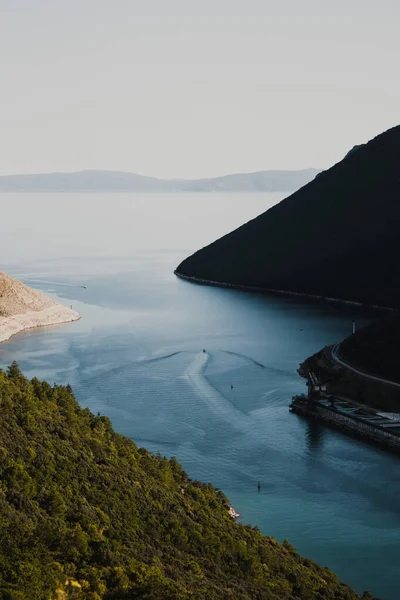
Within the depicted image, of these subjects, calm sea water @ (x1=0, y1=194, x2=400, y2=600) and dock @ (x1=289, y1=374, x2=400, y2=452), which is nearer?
calm sea water @ (x1=0, y1=194, x2=400, y2=600)

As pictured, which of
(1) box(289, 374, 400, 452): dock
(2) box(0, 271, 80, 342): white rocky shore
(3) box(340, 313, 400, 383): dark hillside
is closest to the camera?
(1) box(289, 374, 400, 452): dock

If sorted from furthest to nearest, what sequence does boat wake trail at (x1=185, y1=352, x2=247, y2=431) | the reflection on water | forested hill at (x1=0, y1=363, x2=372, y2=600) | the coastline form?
1. the coastline
2. boat wake trail at (x1=185, y1=352, x2=247, y2=431)
3. the reflection on water
4. forested hill at (x1=0, y1=363, x2=372, y2=600)

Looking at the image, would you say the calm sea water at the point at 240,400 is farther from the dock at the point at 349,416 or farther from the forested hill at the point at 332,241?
the forested hill at the point at 332,241

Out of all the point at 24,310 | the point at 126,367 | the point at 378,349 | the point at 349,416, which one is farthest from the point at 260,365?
the point at 24,310

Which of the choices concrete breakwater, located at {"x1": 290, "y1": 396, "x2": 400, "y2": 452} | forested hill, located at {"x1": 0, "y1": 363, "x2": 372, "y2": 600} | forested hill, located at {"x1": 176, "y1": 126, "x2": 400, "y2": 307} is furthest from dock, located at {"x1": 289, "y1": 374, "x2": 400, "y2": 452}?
forested hill, located at {"x1": 176, "y1": 126, "x2": 400, "y2": 307}

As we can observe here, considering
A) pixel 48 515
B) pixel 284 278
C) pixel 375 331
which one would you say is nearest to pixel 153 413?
pixel 375 331

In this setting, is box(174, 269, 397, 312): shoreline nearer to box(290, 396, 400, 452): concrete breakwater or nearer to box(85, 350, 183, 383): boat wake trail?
box(85, 350, 183, 383): boat wake trail

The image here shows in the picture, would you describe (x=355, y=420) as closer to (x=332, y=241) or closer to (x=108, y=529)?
(x=108, y=529)
